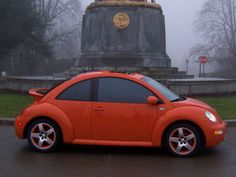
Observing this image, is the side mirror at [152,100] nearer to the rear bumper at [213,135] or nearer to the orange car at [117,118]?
the orange car at [117,118]

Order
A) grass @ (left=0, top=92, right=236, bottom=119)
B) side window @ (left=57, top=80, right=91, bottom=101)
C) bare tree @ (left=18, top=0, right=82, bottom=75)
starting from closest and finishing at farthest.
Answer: side window @ (left=57, top=80, right=91, bottom=101) < grass @ (left=0, top=92, right=236, bottom=119) < bare tree @ (left=18, top=0, right=82, bottom=75)

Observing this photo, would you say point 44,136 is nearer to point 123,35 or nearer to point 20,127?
point 20,127

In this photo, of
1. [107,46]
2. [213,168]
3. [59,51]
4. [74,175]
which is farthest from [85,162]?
[59,51]

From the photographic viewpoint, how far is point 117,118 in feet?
26.1

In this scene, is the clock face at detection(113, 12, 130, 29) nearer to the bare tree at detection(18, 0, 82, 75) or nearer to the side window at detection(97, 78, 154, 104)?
the side window at detection(97, 78, 154, 104)

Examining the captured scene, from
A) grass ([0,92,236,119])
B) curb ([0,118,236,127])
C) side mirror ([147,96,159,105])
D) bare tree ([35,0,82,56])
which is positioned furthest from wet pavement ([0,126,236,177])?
bare tree ([35,0,82,56])

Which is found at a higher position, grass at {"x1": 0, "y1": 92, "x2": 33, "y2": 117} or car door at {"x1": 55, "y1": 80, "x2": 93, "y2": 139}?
car door at {"x1": 55, "y1": 80, "x2": 93, "y2": 139}

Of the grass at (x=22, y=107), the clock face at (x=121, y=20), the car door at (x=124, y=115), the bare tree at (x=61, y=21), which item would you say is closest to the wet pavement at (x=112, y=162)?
the car door at (x=124, y=115)

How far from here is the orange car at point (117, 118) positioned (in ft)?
25.6

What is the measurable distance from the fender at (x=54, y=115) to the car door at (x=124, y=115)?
42 cm

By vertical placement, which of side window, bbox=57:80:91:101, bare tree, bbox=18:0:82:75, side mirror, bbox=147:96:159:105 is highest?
bare tree, bbox=18:0:82:75

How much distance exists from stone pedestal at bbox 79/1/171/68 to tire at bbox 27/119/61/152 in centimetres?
1490

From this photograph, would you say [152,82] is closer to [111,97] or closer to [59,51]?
[111,97]

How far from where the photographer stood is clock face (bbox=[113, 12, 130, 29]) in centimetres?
2338
